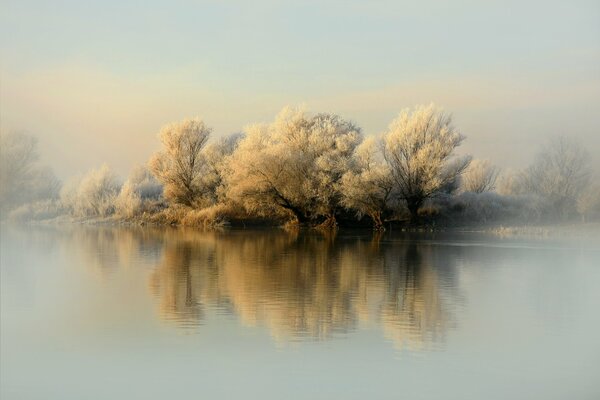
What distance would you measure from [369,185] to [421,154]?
2.44 m

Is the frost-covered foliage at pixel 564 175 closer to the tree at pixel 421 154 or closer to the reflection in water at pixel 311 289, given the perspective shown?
the tree at pixel 421 154

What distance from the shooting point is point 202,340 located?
318 inches

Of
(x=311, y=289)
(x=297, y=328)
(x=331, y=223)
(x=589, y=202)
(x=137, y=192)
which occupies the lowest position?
(x=297, y=328)

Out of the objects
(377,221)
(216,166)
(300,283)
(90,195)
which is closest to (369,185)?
(377,221)

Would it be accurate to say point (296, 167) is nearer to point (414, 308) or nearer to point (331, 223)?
point (331, 223)

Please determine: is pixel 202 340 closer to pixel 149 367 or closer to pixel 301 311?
pixel 149 367

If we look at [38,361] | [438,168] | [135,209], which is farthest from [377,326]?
[135,209]

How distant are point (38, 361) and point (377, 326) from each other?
12.2ft

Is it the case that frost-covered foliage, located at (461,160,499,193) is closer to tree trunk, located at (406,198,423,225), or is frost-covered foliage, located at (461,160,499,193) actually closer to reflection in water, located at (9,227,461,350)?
tree trunk, located at (406,198,423,225)

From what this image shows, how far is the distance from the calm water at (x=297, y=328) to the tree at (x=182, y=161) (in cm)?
1926

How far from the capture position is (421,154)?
31.0 meters

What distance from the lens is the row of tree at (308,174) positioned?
31375 millimetres

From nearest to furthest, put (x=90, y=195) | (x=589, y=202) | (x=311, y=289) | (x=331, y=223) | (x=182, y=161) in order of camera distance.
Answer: (x=311, y=289) → (x=331, y=223) → (x=589, y=202) → (x=90, y=195) → (x=182, y=161)

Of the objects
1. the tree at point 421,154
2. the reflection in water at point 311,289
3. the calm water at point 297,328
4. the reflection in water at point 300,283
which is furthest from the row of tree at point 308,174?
the calm water at point 297,328
